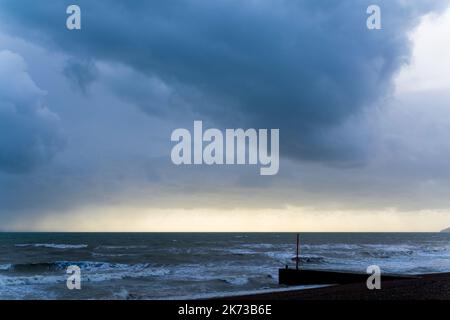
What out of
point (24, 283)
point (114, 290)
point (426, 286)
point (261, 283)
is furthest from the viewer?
point (24, 283)

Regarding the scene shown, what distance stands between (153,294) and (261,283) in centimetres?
648

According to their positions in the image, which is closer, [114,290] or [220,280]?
[114,290]

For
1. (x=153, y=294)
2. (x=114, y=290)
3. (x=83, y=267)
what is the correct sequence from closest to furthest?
(x=153, y=294) < (x=114, y=290) < (x=83, y=267)

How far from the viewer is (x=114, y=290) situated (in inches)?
942

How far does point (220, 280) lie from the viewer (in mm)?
27312
